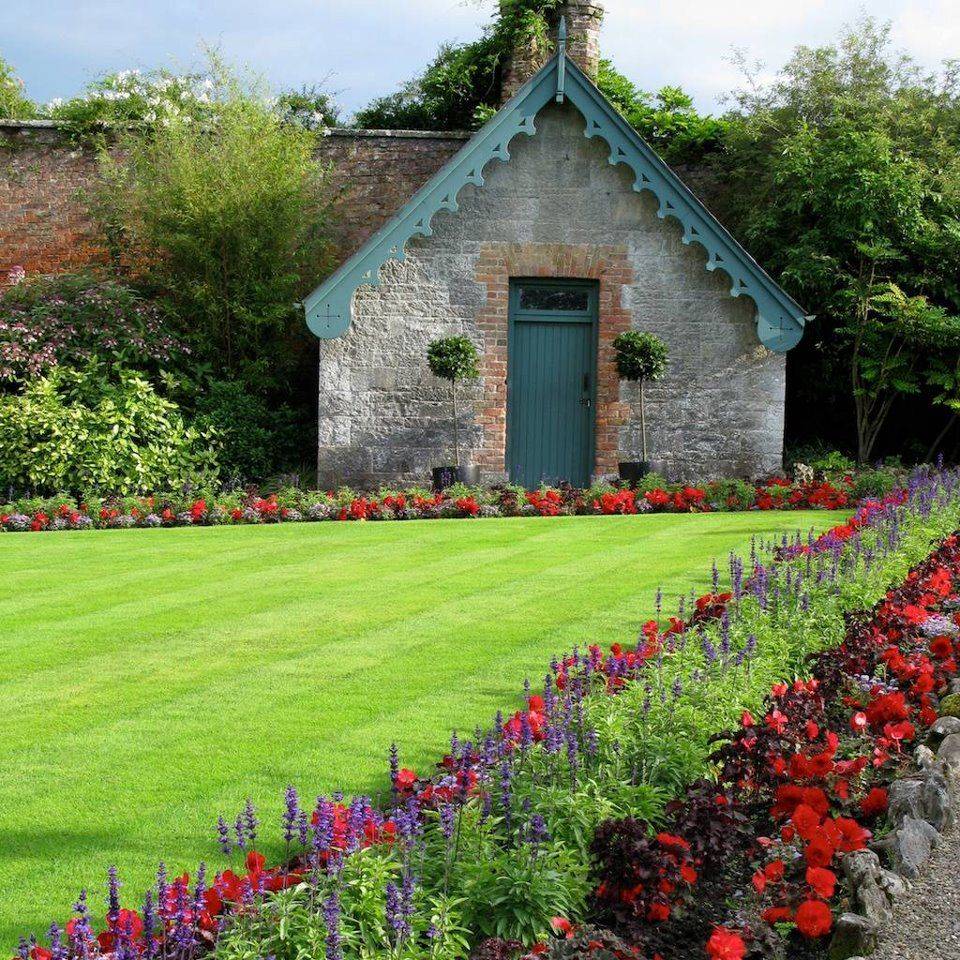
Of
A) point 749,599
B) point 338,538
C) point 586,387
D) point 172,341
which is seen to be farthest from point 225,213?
point 749,599

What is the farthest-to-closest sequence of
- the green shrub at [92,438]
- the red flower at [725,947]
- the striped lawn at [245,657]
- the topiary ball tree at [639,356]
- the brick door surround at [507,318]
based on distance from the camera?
the brick door surround at [507,318], the topiary ball tree at [639,356], the green shrub at [92,438], the striped lawn at [245,657], the red flower at [725,947]

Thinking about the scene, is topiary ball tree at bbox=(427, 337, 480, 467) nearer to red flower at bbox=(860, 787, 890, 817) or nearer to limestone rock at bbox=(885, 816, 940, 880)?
red flower at bbox=(860, 787, 890, 817)

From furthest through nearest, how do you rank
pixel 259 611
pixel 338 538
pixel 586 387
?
pixel 586 387 < pixel 338 538 < pixel 259 611

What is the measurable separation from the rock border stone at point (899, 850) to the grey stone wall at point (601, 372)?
10107 mm

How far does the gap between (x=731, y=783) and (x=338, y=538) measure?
21.9 feet

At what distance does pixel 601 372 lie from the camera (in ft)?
47.4

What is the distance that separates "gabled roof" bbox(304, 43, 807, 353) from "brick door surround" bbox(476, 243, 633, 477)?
0.83 metres

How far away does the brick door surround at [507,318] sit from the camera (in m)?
14.4

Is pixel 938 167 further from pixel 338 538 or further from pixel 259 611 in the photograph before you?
pixel 259 611

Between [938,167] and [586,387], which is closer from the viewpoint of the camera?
[586,387]

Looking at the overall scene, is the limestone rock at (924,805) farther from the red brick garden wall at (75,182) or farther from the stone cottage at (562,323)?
the red brick garden wall at (75,182)

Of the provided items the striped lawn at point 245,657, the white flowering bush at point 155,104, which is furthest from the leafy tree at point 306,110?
the striped lawn at point 245,657

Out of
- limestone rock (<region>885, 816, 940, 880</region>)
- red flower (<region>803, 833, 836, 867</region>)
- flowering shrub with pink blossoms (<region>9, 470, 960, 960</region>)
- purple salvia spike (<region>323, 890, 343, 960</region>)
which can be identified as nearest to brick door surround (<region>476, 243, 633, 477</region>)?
flowering shrub with pink blossoms (<region>9, 470, 960, 960</region>)

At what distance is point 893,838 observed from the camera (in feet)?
12.5
